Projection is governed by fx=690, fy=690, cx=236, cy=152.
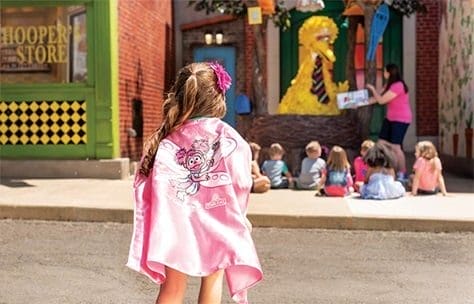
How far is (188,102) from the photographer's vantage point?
297 cm

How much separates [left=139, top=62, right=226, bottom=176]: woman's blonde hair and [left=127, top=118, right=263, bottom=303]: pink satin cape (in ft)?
0.12

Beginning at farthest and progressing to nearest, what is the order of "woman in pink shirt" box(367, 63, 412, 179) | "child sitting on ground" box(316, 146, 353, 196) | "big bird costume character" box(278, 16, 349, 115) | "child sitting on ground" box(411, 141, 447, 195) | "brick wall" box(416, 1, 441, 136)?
"brick wall" box(416, 1, 441, 136), "big bird costume character" box(278, 16, 349, 115), "woman in pink shirt" box(367, 63, 412, 179), "child sitting on ground" box(411, 141, 447, 195), "child sitting on ground" box(316, 146, 353, 196)

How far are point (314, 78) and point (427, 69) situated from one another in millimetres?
4367

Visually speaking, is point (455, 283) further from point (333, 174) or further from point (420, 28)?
point (420, 28)

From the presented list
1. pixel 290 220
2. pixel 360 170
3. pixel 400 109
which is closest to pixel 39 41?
pixel 360 170

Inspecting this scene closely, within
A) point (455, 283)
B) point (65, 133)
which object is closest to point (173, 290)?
point (455, 283)

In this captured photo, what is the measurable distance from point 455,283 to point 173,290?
2.58 meters

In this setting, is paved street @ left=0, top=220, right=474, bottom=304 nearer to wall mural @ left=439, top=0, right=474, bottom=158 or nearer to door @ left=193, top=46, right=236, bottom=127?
wall mural @ left=439, top=0, right=474, bottom=158

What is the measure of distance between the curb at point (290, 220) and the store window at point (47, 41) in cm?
→ 372

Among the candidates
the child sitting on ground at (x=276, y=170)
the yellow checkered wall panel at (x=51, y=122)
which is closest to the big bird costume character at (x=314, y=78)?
the child sitting on ground at (x=276, y=170)

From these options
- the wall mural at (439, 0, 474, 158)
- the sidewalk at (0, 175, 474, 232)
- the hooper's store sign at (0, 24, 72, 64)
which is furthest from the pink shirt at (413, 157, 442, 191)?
the hooper's store sign at (0, 24, 72, 64)

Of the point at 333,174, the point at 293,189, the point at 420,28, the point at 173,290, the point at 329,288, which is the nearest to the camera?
the point at 173,290

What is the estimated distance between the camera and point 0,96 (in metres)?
10.6

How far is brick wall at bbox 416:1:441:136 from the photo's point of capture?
14.6 metres
